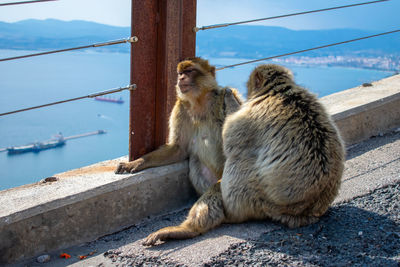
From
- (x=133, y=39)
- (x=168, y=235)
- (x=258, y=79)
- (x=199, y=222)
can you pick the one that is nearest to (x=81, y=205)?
(x=168, y=235)

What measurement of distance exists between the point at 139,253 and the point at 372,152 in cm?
248

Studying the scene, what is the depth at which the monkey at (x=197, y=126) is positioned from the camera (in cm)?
343

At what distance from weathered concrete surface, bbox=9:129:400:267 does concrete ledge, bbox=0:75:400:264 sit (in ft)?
0.25

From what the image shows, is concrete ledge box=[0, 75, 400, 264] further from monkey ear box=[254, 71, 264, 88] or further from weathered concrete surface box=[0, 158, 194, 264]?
monkey ear box=[254, 71, 264, 88]

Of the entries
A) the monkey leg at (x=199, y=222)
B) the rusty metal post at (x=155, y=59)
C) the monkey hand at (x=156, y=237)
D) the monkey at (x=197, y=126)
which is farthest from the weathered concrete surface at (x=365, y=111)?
the monkey hand at (x=156, y=237)

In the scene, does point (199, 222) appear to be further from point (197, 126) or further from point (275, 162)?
point (197, 126)

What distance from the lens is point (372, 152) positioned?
4344 millimetres

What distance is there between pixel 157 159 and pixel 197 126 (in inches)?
15.1

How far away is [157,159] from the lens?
142 inches

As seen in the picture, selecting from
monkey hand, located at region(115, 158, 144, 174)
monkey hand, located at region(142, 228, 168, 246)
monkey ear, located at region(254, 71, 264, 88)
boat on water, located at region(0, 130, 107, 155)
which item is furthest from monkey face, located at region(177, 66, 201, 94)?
boat on water, located at region(0, 130, 107, 155)

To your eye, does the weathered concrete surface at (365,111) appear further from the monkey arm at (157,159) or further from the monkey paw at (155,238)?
the monkey paw at (155,238)

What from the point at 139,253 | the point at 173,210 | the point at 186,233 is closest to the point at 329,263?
the point at 186,233

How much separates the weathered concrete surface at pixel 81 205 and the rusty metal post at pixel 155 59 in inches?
12.3

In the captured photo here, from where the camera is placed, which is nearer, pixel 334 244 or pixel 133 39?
pixel 334 244
